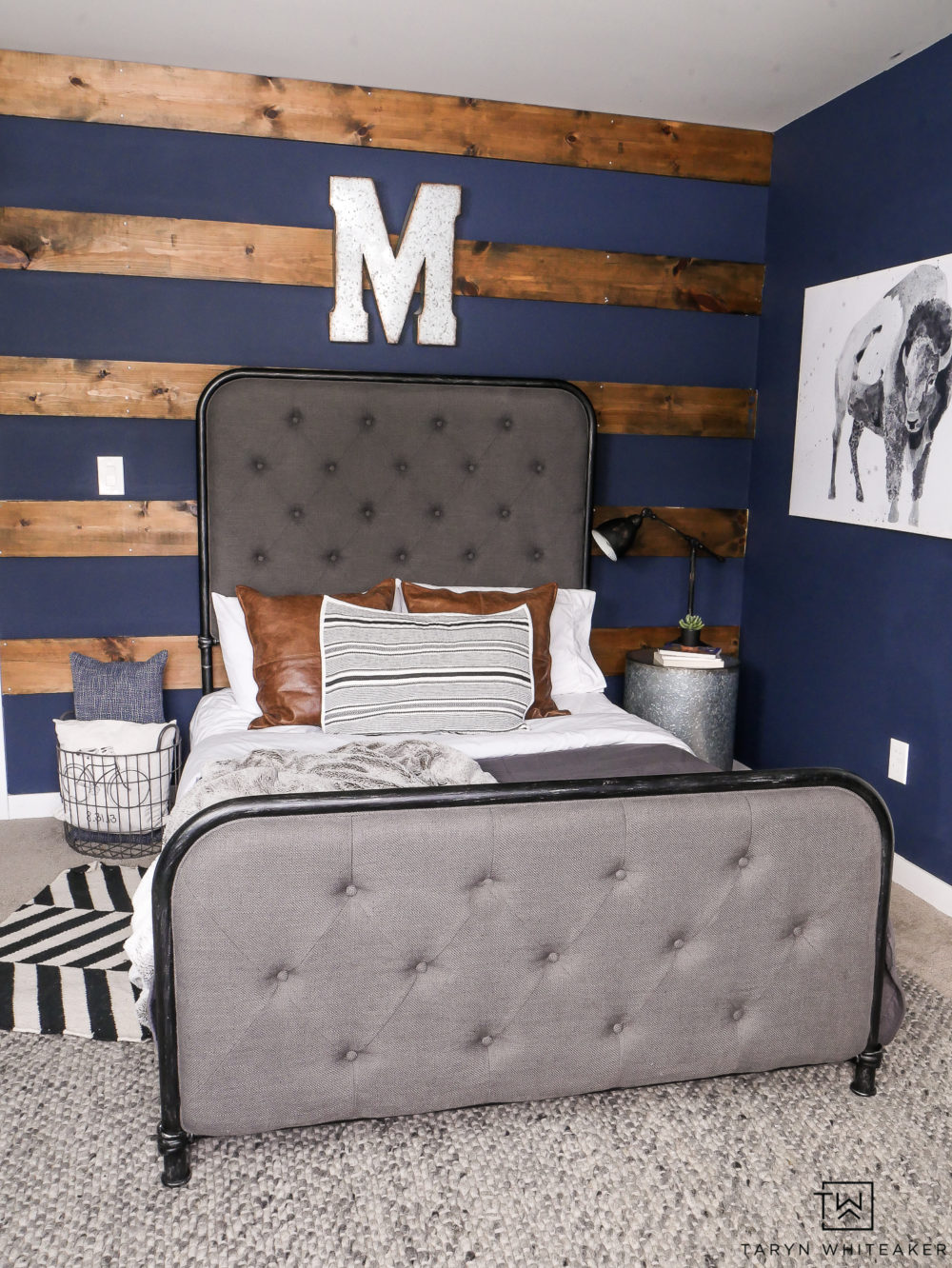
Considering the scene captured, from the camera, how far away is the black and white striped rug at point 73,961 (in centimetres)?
226

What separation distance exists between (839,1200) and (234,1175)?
1052mm

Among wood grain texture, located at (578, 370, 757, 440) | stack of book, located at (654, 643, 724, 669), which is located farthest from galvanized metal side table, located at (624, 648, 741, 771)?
wood grain texture, located at (578, 370, 757, 440)

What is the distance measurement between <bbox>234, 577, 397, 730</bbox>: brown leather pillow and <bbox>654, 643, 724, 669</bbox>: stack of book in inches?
39.3

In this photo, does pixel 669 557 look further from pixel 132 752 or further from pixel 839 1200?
pixel 839 1200

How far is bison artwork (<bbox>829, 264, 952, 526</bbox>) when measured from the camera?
282 centimetres

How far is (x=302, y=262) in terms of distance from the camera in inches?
130

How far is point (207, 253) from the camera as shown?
324 centimetres

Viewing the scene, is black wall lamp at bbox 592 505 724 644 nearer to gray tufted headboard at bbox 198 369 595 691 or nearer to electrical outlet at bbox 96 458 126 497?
gray tufted headboard at bbox 198 369 595 691

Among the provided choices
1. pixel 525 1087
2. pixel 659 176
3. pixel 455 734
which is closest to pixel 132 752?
pixel 455 734

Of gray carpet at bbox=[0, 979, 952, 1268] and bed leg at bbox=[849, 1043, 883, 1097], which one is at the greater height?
bed leg at bbox=[849, 1043, 883, 1097]

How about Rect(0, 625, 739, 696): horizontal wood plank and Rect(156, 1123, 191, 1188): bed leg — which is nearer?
Rect(156, 1123, 191, 1188): bed leg

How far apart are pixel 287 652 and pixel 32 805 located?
1.18 meters

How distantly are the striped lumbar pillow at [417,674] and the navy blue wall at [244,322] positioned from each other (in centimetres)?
85

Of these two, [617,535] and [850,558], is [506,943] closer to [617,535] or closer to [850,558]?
[617,535]
